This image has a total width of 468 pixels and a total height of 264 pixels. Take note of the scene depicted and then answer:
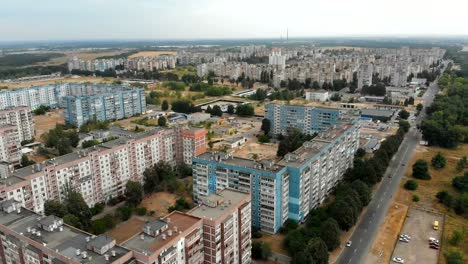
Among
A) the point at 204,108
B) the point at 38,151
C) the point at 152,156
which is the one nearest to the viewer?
the point at 152,156

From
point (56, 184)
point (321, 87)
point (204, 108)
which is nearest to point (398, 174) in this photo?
point (56, 184)

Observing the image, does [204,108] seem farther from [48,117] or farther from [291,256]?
[291,256]

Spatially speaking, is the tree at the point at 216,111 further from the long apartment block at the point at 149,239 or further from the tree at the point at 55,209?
the long apartment block at the point at 149,239

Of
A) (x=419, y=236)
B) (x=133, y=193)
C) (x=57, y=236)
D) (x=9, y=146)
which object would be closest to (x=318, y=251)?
(x=419, y=236)

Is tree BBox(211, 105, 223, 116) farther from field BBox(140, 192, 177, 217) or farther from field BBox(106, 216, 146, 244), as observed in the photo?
field BBox(106, 216, 146, 244)

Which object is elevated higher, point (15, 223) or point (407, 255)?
point (15, 223)

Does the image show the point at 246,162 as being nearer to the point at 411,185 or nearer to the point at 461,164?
the point at 411,185

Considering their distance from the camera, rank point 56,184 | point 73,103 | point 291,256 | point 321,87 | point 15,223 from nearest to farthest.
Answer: point 15,223 < point 291,256 < point 56,184 < point 73,103 < point 321,87
